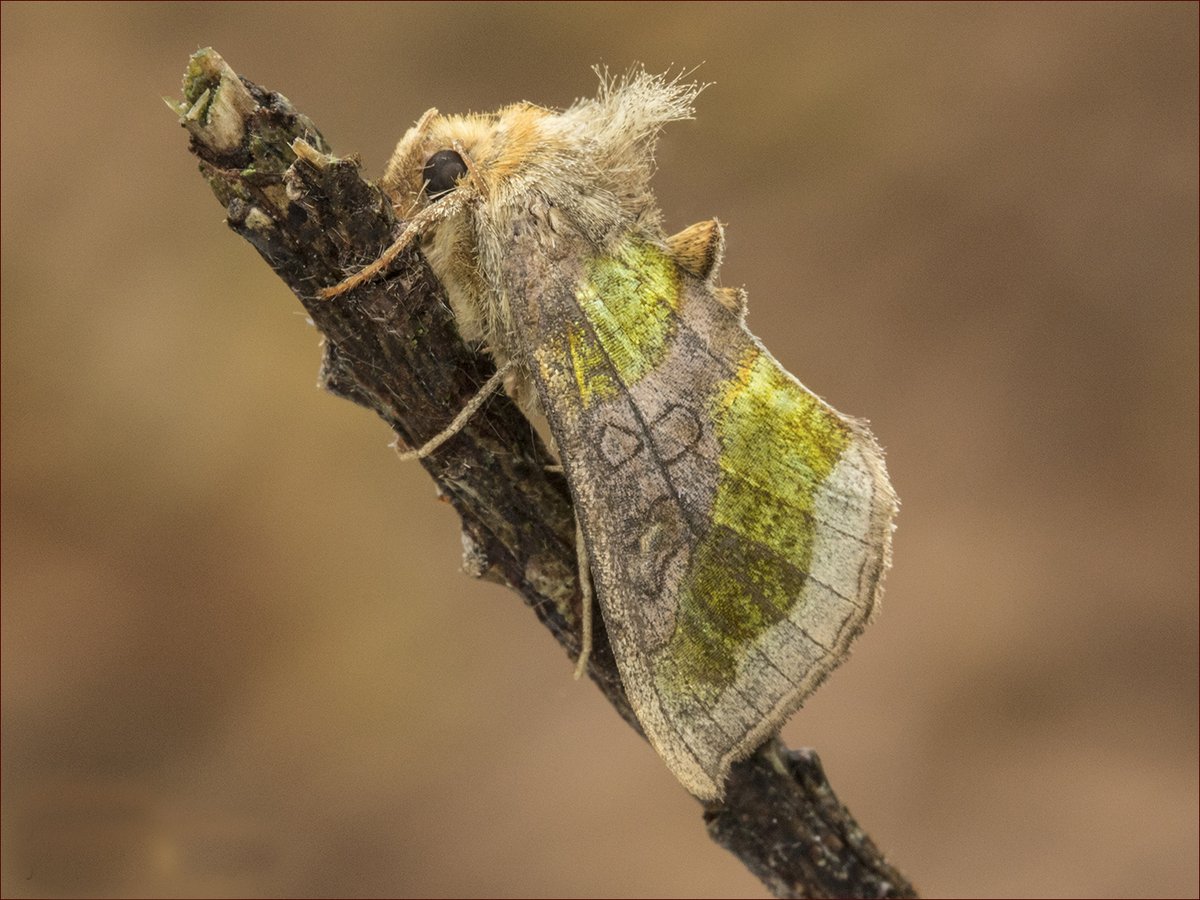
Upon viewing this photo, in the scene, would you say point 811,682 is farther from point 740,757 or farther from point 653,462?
point 653,462

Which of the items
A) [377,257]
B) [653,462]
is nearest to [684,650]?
[653,462]

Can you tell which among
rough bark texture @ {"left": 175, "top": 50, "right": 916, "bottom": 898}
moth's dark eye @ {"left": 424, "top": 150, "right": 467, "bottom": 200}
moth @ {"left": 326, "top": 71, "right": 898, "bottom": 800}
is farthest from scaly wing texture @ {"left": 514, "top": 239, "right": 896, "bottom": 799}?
moth's dark eye @ {"left": 424, "top": 150, "right": 467, "bottom": 200}

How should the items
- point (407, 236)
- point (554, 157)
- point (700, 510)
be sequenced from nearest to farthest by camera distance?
point (407, 236)
point (700, 510)
point (554, 157)

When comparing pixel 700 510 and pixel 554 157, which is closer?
pixel 700 510

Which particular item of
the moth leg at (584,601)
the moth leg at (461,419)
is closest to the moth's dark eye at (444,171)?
the moth leg at (461,419)

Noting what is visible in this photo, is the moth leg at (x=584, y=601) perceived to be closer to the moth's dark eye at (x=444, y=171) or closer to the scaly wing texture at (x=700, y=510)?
the scaly wing texture at (x=700, y=510)

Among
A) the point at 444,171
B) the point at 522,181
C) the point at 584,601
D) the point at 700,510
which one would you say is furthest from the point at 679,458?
the point at 444,171

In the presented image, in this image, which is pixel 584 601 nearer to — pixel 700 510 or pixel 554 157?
pixel 700 510

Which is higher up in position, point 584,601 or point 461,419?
point 461,419
